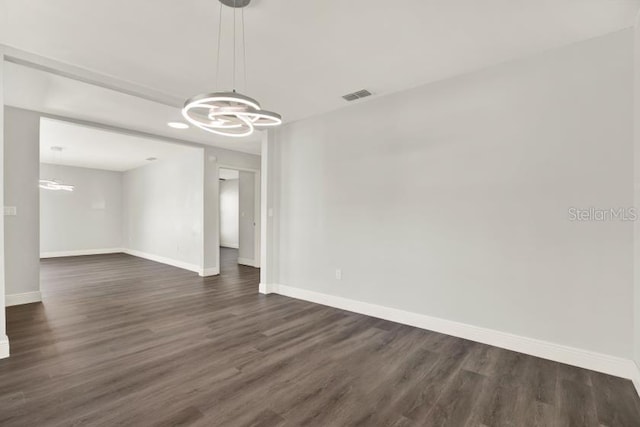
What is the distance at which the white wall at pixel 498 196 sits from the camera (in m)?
2.34

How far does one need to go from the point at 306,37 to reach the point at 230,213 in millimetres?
9246

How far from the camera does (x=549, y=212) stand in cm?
256

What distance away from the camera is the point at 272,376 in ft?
7.39

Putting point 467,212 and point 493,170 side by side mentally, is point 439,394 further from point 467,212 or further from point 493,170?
point 493,170

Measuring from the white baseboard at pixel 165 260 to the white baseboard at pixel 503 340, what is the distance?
348 cm

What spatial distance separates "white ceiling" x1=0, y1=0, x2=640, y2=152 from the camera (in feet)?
6.75

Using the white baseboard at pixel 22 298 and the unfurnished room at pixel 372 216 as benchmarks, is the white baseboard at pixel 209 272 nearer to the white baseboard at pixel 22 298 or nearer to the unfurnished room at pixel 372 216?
the unfurnished room at pixel 372 216

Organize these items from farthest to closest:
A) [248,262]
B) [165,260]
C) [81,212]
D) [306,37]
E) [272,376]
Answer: [81,212], [165,260], [248,262], [306,37], [272,376]

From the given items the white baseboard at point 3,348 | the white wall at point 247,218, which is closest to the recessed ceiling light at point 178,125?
the white wall at point 247,218

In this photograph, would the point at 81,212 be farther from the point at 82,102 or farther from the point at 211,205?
Answer: the point at 82,102

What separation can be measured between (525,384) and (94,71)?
182 inches

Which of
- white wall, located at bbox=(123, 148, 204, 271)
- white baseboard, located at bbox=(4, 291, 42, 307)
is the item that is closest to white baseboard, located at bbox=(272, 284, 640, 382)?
white wall, located at bbox=(123, 148, 204, 271)

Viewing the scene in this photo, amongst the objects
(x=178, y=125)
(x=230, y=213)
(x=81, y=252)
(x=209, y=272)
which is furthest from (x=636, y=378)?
(x=81, y=252)

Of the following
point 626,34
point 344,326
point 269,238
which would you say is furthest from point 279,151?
point 626,34
